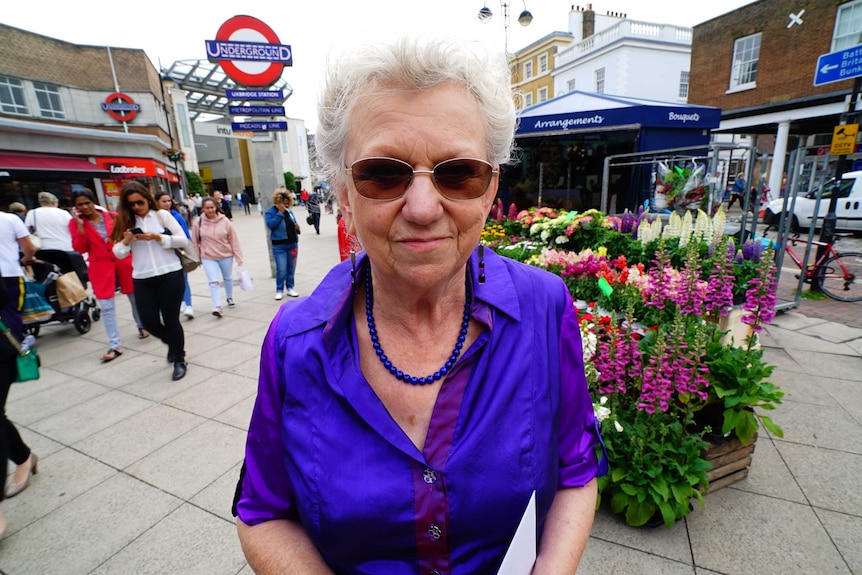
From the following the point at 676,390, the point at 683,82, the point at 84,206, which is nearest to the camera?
the point at 676,390

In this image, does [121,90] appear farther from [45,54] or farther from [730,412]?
[730,412]

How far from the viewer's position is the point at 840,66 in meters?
5.70

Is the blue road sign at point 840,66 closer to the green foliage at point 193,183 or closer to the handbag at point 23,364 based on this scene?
the handbag at point 23,364

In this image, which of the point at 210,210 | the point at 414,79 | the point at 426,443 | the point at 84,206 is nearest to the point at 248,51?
the point at 210,210

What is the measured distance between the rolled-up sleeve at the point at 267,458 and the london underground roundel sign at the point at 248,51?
939 cm

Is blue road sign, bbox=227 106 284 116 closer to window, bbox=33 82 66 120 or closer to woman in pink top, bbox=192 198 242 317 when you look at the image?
woman in pink top, bbox=192 198 242 317

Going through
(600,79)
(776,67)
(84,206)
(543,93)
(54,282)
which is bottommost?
(54,282)

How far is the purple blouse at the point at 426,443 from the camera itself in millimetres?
995

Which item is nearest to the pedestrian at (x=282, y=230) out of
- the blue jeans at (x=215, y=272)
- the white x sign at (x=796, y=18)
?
the blue jeans at (x=215, y=272)

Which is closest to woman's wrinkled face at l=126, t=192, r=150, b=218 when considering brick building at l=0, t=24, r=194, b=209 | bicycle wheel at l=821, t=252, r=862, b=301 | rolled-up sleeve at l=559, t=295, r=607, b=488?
rolled-up sleeve at l=559, t=295, r=607, b=488

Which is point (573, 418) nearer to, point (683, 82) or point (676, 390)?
point (676, 390)

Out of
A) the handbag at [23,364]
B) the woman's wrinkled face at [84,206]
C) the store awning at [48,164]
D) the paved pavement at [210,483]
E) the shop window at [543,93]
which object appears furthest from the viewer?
the shop window at [543,93]

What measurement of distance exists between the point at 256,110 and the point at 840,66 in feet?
31.8

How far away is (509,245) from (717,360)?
130 inches
